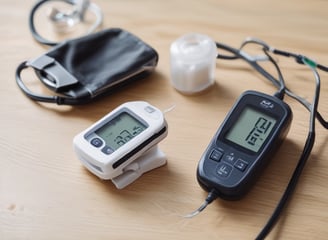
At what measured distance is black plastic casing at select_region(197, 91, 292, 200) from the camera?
519 mm

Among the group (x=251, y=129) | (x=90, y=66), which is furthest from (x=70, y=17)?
(x=251, y=129)

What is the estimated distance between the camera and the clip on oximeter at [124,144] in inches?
21.1

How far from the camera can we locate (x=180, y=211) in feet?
1.74

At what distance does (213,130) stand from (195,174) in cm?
8

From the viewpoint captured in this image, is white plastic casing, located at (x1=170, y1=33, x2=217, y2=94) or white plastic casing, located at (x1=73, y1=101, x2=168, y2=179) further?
white plastic casing, located at (x1=170, y1=33, x2=217, y2=94)

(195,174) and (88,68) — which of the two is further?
(88,68)

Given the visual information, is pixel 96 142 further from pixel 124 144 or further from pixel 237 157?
pixel 237 157

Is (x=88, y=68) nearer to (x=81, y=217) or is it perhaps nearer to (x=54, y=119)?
(x=54, y=119)

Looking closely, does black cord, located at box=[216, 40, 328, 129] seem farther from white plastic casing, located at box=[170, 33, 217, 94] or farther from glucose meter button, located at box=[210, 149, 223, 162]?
glucose meter button, located at box=[210, 149, 223, 162]

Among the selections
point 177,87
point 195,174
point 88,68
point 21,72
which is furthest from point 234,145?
point 21,72

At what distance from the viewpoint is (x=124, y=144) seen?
55 cm

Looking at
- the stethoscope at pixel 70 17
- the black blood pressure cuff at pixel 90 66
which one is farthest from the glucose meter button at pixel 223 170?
the stethoscope at pixel 70 17

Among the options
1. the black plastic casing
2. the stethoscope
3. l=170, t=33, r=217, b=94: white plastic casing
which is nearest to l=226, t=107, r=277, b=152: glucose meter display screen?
the black plastic casing

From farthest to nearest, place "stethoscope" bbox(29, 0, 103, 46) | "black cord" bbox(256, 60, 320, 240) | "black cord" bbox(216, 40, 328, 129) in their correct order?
"stethoscope" bbox(29, 0, 103, 46) → "black cord" bbox(216, 40, 328, 129) → "black cord" bbox(256, 60, 320, 240)
